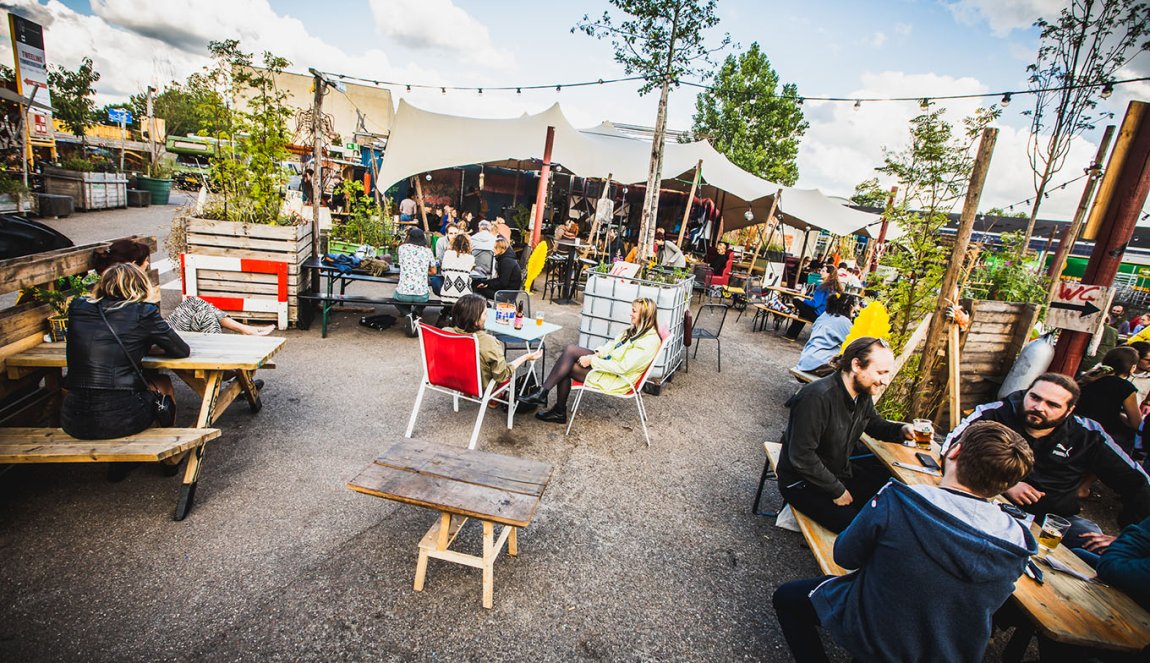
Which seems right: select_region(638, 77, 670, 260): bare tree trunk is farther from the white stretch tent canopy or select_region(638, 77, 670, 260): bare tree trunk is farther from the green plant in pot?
the green plant in pot

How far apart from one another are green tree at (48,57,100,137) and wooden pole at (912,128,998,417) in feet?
71.6

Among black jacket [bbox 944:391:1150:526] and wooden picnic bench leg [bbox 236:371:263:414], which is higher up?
black jacket [bbox 944:391:1150:526]

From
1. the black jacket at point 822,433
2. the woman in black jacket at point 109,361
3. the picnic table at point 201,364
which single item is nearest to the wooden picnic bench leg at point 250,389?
the picnic table at point 201,364

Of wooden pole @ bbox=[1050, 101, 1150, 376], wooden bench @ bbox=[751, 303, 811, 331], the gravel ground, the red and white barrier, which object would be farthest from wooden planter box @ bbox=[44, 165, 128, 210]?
wooden pole @ bbox=[1050, 101, 1150, 376]

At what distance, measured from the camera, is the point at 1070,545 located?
2.76 meters

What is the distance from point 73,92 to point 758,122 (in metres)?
28.7

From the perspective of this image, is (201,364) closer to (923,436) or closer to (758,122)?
(923,436)

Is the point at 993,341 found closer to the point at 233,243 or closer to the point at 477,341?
the point at 477,341

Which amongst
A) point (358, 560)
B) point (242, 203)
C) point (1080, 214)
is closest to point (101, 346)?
point (358, 560)

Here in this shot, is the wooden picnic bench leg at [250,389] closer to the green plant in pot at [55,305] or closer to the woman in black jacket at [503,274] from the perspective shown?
the green plant in pot at [55,305]

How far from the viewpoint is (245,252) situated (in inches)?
218

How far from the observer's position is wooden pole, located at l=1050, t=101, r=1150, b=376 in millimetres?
3920

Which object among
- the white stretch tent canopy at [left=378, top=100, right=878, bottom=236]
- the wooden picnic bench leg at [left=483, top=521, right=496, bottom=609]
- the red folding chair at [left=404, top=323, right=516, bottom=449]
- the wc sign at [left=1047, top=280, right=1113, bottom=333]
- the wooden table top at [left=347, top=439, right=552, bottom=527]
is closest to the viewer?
the wooden table top at [left=347, top=439, right=552, bottom=527]

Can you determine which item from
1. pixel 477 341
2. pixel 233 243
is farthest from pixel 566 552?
pixel 233 243
